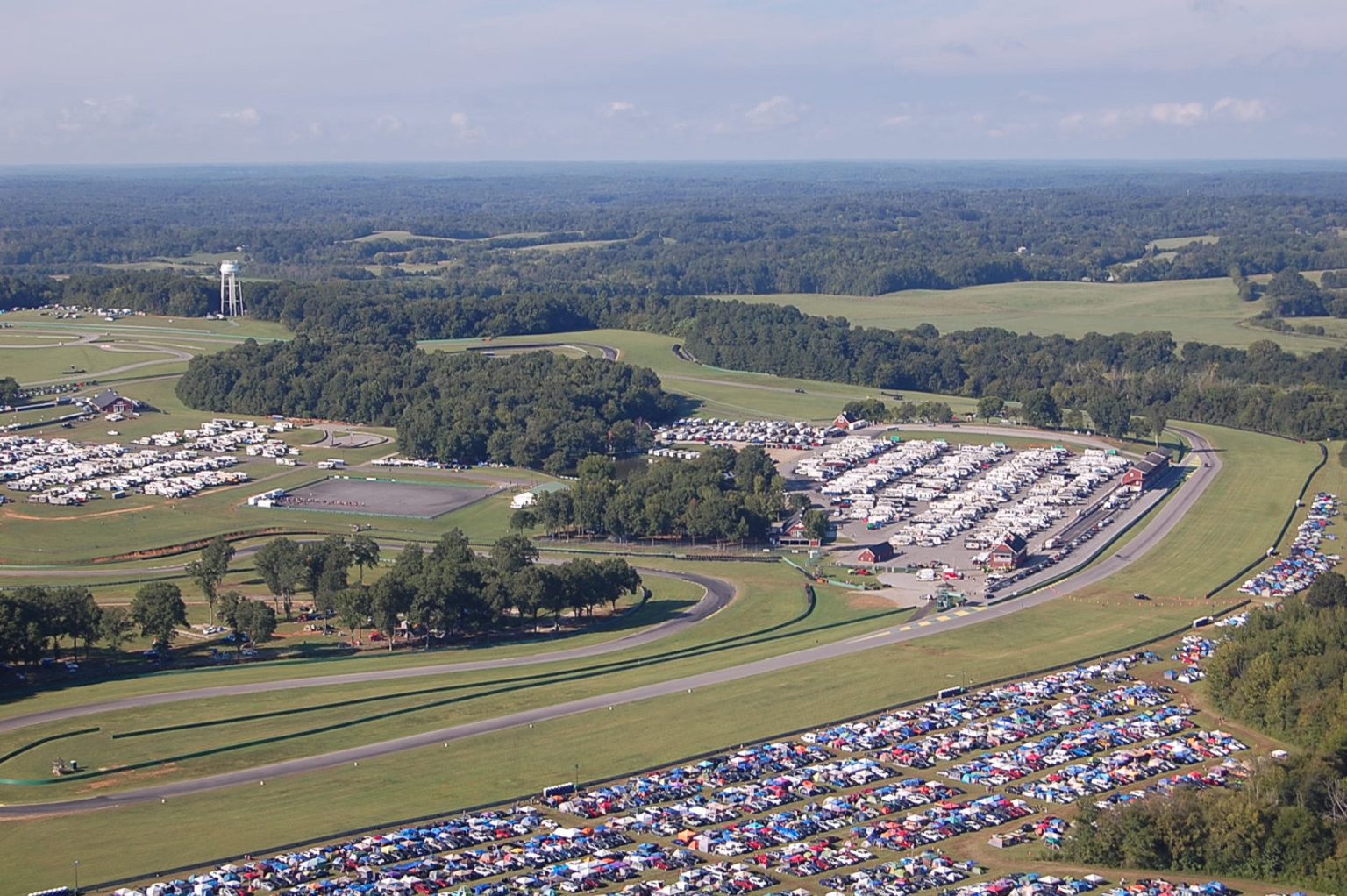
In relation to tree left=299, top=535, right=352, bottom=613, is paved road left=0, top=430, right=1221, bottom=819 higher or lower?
lower

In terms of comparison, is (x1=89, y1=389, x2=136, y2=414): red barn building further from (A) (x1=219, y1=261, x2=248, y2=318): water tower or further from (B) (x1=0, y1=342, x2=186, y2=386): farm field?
(A) (x1=219, y1=261, x2=248, y2=318): water tower

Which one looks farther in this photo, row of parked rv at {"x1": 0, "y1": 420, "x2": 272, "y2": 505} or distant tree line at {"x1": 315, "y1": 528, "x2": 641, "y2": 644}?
row of parked rv at {"x1": 0, "y1": 420, "x2": 272, "y2": 505}

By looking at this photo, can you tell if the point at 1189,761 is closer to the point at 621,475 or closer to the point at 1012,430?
the point at 621,475

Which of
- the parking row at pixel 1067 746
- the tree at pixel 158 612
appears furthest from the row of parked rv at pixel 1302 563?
the tree at pixel 158 612

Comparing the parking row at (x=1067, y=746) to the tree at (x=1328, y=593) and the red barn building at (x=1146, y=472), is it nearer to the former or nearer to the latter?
the tree at (x=1328, y=593)

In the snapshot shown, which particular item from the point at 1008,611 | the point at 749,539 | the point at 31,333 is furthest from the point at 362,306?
the point at 1008,611

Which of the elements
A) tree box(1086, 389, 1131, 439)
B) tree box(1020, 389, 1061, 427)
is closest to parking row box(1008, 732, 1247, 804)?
tree box(1086, 389, 1131, 439)

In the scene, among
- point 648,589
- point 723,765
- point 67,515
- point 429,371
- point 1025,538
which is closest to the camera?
point 723,765
